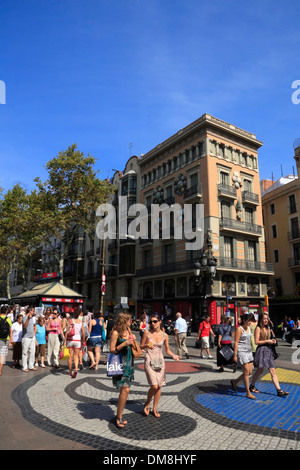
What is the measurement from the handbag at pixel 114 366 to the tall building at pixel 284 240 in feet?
93.1

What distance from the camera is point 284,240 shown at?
115ft

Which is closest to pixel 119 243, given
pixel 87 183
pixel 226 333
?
pixel 87 183

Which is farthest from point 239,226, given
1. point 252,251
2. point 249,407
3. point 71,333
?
point 249,407

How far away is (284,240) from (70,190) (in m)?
22.4

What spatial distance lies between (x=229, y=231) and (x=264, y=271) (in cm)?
537

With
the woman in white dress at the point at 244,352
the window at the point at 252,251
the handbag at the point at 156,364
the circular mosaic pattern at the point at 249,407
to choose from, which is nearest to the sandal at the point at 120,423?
the handbag at the point at 156,364

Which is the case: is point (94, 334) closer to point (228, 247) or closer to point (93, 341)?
point (93, 341)

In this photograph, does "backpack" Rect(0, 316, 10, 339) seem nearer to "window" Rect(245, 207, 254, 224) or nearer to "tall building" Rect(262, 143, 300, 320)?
"tall building" Rect(262, 143, 300, 320)

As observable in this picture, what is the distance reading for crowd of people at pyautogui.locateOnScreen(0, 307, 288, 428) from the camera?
5.21 metres

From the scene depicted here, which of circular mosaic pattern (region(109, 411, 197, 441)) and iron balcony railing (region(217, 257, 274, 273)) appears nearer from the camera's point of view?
circular mosaic pattern (region(109, 411, 197, 441))

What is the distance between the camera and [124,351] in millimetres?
5199

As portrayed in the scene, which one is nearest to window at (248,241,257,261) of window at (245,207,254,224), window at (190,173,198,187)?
window at (245,207,254,224)

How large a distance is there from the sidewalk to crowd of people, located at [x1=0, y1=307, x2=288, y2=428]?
0.33 meters
